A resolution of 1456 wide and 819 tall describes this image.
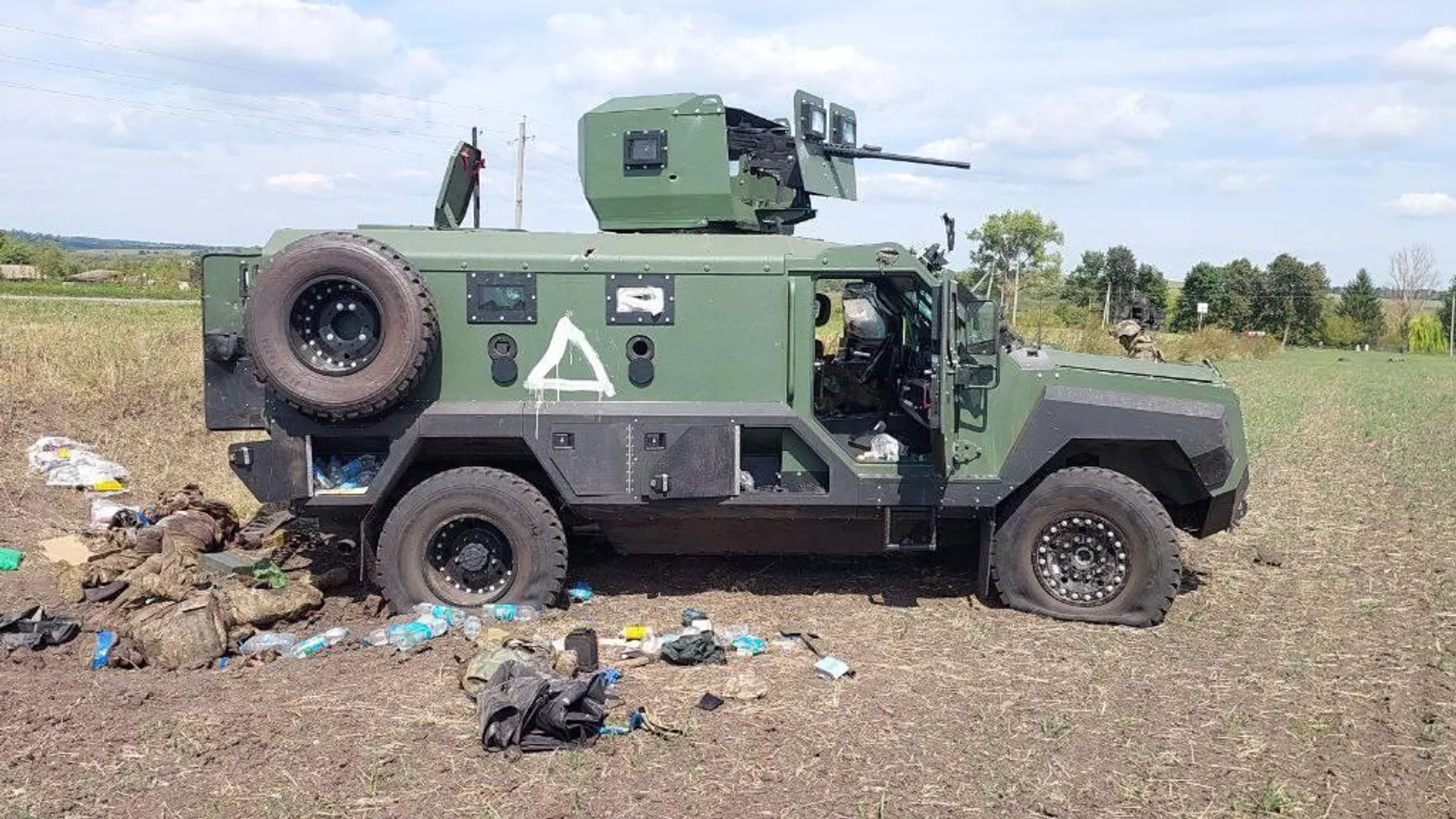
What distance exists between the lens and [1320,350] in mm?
56031

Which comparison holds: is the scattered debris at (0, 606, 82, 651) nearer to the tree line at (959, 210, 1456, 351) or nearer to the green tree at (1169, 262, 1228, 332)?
the tree line at (959, 210, 1456, 351)

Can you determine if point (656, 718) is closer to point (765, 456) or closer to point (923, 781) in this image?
point (923, 781)

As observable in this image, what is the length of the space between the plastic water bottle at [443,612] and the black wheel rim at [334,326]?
1.46 m

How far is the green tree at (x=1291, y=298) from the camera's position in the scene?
5866cm

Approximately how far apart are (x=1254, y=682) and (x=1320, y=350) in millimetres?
55678

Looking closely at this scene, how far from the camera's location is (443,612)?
23.5 feet

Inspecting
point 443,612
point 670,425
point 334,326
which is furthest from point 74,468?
point 670,425

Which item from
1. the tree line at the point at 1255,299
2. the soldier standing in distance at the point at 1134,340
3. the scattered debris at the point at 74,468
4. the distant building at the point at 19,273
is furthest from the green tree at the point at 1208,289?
the scattered debris at the point at 74,468

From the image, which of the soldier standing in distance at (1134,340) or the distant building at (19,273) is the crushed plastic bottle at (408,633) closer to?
the soldier standing in distance at (1134,340)

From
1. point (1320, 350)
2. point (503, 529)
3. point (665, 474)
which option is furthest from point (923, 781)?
point (1320, 350)

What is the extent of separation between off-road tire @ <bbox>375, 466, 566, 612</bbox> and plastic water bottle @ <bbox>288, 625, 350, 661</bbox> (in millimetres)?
450

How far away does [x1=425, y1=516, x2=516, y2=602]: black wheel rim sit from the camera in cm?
736

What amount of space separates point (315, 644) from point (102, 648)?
3.63 feet

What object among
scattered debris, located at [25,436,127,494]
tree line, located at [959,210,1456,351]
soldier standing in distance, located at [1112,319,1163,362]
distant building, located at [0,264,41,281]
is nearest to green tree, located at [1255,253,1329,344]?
tree line, located at [959,210,1456,351]
